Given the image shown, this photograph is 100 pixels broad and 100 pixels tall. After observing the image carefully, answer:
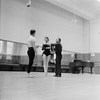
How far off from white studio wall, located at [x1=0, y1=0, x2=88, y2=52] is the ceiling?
0.66m

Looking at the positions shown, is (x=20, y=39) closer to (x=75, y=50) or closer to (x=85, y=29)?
(x=75, y=50)

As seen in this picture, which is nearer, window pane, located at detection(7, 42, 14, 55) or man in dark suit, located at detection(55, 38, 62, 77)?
man in dark suit, located at detection(55, 38, 62, 77)

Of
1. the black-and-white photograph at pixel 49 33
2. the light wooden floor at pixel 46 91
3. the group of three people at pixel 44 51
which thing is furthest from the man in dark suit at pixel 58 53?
the light wooden floor at pixel 46 91

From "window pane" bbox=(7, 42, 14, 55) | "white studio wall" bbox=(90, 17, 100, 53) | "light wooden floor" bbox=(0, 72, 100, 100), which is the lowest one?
"light wooden floor" bbox=(0, 72, 100, 100)

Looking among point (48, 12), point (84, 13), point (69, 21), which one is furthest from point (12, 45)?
point (84, 13)

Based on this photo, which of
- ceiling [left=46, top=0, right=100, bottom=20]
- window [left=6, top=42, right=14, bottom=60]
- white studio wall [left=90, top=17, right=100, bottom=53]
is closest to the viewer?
window [left=6, top=42, right=14, bottom=60]

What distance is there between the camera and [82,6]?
42.5 feet

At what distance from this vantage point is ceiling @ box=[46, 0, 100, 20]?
12311 millimetres

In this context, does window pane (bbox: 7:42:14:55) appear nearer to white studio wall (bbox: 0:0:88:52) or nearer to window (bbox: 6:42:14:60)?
window (bbox: 6:42:14:60)

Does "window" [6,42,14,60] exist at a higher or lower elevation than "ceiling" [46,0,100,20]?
lower

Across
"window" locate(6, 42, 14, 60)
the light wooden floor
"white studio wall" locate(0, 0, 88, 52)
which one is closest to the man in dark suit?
the light wooden floor

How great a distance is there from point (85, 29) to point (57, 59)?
10.4m

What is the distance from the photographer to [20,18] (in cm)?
1096

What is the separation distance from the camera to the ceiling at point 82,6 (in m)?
12.3
